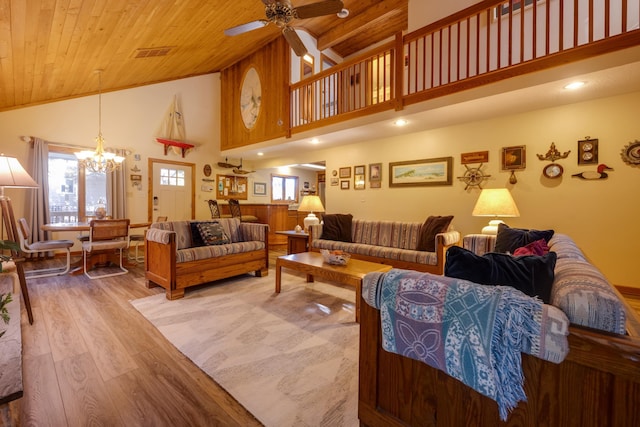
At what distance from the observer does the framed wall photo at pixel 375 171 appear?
5250mm

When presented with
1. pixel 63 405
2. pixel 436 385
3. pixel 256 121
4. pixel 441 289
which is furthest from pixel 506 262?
pixel 256 121

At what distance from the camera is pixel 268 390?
1.61 meters

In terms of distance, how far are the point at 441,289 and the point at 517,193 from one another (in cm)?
369

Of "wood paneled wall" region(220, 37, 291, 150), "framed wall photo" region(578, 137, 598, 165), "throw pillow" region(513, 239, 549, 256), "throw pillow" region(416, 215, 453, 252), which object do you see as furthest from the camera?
"wood paneled wall" region(220, 37, 291, 150)

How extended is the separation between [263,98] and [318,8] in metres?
3.66

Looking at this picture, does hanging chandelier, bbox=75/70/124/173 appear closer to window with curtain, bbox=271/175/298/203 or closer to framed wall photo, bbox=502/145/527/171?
window with curtain, bbox=271/175/298/203

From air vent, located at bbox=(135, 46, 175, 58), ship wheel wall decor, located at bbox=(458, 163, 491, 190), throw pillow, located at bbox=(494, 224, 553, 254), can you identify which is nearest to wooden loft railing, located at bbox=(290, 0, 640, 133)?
ship wheel wall decor, located at bbox=(458, 163, 491, 190)

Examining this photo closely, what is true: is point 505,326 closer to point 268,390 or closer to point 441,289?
point 441,289

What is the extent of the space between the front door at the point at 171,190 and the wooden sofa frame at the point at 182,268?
3276mm

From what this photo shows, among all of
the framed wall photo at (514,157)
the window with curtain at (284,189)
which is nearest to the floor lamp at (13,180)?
the framed wall photo at (514,157)

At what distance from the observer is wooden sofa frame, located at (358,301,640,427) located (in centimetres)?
75

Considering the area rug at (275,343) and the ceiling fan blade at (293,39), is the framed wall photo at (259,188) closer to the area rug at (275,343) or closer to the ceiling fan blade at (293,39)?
the area rug at (275,343)

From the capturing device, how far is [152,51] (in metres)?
4.43

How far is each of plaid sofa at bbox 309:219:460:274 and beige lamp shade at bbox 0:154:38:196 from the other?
3.26 meters
